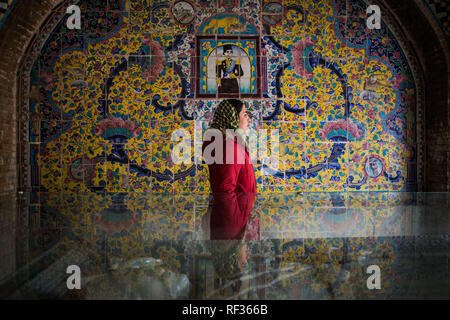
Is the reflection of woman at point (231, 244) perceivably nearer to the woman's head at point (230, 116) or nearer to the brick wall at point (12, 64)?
the woman's head at point (230, 116)

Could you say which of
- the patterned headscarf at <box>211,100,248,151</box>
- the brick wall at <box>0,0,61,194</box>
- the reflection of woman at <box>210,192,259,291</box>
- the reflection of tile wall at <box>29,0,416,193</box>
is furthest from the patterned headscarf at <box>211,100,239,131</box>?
the brick wall at <box>0,0,61,194</box>

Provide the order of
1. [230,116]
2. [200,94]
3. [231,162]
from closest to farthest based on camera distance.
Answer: [231,162], [230,116], [200,94]

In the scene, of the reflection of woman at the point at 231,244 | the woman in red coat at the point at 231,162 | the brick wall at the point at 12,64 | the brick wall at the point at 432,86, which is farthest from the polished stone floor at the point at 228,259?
the brick wall at the point at 432,86

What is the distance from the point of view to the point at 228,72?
4414mm

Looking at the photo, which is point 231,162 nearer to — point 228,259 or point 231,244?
point 231,244

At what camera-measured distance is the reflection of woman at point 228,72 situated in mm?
4414

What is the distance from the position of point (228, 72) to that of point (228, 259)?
157 inches

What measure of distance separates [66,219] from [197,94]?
3388mm

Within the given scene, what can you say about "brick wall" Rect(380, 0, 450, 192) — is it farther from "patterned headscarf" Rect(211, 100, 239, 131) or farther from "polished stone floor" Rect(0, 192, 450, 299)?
"polished stone floor" Rect(0, 192, 450, 299)

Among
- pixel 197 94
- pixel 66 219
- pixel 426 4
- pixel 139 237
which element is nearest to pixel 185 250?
pixel 139 237

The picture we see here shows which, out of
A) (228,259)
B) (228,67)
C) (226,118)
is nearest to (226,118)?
(226,118)

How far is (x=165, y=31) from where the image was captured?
440 cm

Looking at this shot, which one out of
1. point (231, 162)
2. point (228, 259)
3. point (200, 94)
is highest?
point (200, 94)

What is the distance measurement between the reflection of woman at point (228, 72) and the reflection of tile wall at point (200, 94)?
4cm
